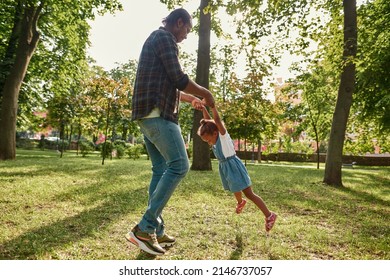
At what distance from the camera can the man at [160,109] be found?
3.19 meters

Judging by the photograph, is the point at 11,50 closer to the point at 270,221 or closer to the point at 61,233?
the point at 61,233

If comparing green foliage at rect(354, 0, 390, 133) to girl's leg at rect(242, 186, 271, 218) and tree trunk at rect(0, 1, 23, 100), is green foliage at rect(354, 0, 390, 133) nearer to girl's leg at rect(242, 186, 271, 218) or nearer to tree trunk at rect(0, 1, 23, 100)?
girl's leg at rect(242, 186, 271, 218)

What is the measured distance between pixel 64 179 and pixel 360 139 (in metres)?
21.7

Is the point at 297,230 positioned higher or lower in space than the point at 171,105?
lower

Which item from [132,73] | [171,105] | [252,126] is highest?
[132,73]

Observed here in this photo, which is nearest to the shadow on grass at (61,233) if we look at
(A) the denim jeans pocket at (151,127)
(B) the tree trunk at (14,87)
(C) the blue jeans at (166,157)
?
(C) the blue jeans at (166,157)

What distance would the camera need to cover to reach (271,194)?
25.1ft

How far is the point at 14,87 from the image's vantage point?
46.7 ft

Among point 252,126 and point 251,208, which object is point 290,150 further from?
point 251,208

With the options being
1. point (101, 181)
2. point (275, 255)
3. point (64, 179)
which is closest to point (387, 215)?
point (275, 255)

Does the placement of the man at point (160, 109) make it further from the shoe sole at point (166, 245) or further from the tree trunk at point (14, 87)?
the tree trunk at point (14, 87)

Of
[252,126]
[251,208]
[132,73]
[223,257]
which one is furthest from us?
[132,73]

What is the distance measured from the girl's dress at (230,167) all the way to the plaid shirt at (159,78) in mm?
978

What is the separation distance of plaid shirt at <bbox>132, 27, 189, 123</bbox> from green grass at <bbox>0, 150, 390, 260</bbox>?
1548 mm
